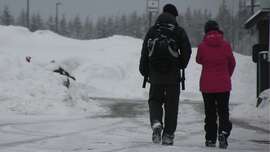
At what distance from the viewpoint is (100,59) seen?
38.9 m

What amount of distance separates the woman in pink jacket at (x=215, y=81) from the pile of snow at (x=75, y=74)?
6632 millimetres

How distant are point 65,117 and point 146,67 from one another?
551 cm

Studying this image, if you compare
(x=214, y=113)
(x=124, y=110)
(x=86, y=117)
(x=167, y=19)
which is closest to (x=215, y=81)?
(x=214, y=113)

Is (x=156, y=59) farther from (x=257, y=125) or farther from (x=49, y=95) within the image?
(x=49, y=95)

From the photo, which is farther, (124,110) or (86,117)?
(124,110)

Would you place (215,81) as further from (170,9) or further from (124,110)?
(124,110)

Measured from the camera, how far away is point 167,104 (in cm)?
833

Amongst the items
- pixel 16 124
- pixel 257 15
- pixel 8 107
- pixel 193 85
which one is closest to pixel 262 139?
pixel 16 124

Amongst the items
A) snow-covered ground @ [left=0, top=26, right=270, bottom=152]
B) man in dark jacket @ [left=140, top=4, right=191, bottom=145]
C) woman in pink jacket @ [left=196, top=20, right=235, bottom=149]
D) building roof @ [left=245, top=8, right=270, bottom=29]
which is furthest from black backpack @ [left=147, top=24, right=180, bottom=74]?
building roof @ [left=245, top=8, right=270, bottom=29]

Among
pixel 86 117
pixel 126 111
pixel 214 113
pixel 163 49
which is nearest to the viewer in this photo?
pixel 163 49

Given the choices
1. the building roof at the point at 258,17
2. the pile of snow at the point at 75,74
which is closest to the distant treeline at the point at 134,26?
the pile of snow at the point at 75,74

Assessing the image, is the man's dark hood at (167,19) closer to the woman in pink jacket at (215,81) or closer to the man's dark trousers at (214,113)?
the woman in pink jacket at (215,81)

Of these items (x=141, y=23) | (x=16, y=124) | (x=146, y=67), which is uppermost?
(x=146, y=67)

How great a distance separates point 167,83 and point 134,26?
128m
